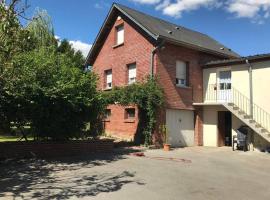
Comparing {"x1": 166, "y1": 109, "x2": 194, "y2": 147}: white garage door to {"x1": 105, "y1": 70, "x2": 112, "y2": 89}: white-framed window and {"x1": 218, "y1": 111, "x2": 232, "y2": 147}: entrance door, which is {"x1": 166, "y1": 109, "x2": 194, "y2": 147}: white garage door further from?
{"x1": 105, "y1": 70, "x2": 112, "y2": 89}: white-framed window

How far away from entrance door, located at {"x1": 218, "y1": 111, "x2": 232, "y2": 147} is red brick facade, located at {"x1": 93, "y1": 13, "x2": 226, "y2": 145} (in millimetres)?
1168

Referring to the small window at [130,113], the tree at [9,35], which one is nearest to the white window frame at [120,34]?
the small window at [130,113]

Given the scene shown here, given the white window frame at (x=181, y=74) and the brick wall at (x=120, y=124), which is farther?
the white window frame at (x=181, y=74)

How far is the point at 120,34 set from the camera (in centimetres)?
2389

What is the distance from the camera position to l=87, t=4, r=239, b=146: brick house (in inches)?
803

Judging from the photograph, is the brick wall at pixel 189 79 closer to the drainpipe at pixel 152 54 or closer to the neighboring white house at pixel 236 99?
the drainpipe at pixel 152 54

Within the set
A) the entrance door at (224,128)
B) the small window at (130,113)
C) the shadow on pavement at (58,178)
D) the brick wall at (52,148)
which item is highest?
the small window at (130,113)

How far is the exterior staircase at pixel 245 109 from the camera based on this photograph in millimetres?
18578

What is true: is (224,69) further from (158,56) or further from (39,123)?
(39,123)

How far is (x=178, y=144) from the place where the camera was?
2083 centimetres

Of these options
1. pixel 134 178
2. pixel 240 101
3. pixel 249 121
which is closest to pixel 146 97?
pixel 240 101

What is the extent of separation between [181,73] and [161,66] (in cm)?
184

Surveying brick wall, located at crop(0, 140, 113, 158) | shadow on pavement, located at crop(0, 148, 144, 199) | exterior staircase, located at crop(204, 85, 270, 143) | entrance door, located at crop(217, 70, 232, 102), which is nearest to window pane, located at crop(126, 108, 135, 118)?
exterior staircase, located at crop(204, 85, 270, 143)

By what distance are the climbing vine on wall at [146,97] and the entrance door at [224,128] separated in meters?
4.32
